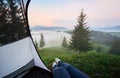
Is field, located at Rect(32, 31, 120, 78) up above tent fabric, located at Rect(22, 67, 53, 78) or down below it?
below

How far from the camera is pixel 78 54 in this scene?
3377 millimetres

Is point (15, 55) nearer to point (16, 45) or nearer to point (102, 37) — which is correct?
point (16, 45)

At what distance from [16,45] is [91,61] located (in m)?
1.93

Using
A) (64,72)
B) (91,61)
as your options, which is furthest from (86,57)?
(64,72)

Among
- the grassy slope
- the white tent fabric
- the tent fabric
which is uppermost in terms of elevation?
the white tent fabric

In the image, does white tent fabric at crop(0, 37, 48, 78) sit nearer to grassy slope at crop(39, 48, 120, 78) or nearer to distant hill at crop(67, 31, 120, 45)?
grassy slope at crop(39, 48, 120, 78)

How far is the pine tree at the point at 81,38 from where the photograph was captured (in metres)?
3.42

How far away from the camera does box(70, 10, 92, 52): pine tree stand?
3417mm

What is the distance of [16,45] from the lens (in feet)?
4.25

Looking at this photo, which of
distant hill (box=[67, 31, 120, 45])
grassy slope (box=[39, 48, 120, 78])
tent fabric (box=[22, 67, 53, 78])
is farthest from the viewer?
distant hill (box=[67, 31, 120, 45])

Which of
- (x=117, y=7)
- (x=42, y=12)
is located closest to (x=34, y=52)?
(x=42, y=12)

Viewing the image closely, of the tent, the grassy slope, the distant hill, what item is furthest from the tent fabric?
the distant hill

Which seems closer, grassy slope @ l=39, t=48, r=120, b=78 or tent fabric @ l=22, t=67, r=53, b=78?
tent fabric @ l=22, t=67, r=53, b=78

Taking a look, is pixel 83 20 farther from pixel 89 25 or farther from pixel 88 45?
pixel 88 45
